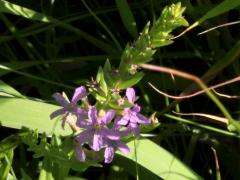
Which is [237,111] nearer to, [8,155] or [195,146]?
[195,146]

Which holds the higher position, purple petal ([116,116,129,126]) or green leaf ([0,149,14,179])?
purple petal ([116,116,129,126])

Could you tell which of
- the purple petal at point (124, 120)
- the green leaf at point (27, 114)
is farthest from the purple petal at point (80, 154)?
the green leaf at point (27, 114)

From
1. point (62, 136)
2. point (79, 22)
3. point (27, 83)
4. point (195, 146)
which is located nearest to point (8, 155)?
point (62, 136)

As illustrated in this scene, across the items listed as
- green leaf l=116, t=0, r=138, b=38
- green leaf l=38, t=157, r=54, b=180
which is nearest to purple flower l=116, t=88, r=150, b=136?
green leaf l=38, t=157, r=54, b=180

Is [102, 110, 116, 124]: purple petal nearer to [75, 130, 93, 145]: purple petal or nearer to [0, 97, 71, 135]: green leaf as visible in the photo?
[75, 130, 93, 145]: purple petal

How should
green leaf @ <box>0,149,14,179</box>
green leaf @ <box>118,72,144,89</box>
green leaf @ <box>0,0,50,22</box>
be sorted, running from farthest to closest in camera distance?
green leaf @ <box>0,0,50,22</box>
green leaf @ <box>0,149,14,179</box>
green leaf @ <box>118,72,144,89</box>

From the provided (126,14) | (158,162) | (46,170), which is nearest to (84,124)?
(46,170)

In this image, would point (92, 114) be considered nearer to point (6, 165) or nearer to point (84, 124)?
point (84, 124)
